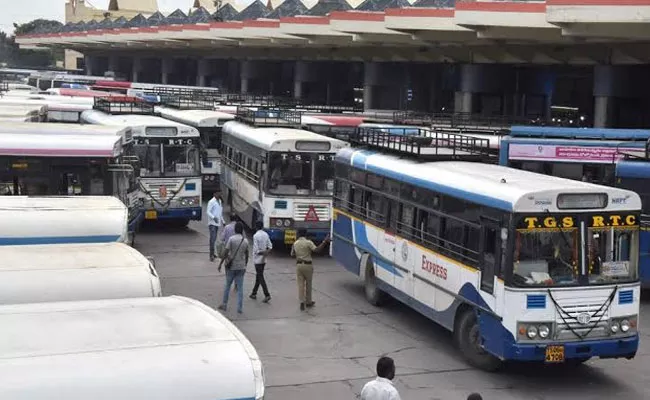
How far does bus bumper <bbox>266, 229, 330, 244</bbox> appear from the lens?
20.1 metres

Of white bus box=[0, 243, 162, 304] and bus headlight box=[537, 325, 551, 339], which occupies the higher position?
white bus box=[0, 243, 162, 304]

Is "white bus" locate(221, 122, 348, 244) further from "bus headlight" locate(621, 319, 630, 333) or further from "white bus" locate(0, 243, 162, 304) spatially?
"white bus" locate(0, 243, 162, 304)

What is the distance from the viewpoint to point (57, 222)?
11.5 meters

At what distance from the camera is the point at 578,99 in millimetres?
62500

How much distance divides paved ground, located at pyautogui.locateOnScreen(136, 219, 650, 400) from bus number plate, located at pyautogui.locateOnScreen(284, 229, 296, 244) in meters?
1.99

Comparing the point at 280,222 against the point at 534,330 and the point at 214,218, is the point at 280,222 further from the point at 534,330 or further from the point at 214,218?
the point at 534,330

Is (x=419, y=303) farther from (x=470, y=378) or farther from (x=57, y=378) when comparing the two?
(x=57, y=378)

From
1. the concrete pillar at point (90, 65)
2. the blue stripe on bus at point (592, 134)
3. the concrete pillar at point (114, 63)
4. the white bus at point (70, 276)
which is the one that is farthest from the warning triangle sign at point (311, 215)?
the concrete pillar at point (90, 65)

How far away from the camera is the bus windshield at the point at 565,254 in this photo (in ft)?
36.0

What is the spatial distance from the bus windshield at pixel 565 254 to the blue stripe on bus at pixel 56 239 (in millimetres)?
4866

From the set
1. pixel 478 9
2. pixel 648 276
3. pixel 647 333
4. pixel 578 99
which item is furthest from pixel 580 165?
pixel 578 99

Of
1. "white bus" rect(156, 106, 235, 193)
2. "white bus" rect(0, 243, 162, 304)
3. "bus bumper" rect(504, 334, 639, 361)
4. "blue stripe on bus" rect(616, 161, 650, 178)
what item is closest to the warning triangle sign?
"blue stripe on bus" rect(616, 161, 650, 178)

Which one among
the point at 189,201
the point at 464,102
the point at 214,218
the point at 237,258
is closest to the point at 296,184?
the point at 214,218

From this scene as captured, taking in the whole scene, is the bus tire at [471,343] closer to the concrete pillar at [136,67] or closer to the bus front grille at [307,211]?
the bus front grille at [307,211]
